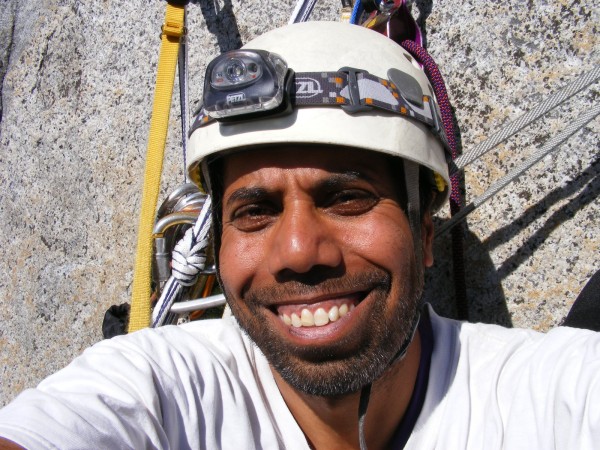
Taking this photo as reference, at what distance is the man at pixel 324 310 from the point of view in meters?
1.36

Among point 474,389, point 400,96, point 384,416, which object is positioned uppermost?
point 400,96

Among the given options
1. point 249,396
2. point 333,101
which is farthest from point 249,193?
point 249,396

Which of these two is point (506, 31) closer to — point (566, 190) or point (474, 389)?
point (566, 190)

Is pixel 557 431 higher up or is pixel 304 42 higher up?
pixel 304 42

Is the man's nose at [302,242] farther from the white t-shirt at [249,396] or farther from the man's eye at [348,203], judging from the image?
the white t-shirt at [249,396]

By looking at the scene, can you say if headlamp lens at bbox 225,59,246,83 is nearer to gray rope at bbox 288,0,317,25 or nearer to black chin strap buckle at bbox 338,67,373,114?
black chin strap buckle at bbox 338,67,373,114

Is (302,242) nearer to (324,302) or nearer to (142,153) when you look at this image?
(324,302)

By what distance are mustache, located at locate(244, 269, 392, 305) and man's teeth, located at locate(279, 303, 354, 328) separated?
0.04 metres

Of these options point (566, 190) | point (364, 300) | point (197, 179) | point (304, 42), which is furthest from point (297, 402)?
point (566, 190)

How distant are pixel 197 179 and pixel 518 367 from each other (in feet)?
3.50

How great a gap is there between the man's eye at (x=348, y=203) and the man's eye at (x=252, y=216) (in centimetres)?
16

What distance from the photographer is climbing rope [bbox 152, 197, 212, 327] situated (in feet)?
6.72

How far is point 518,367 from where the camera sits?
142 cm

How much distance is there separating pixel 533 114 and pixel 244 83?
34.0 inches
